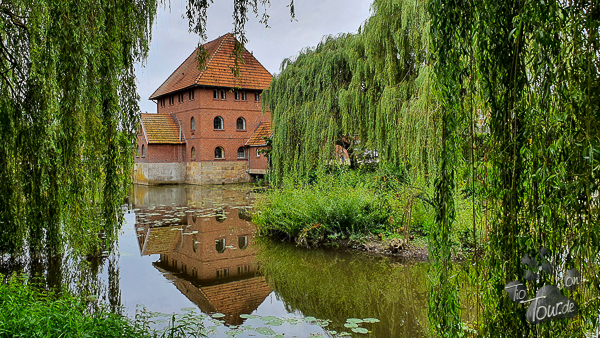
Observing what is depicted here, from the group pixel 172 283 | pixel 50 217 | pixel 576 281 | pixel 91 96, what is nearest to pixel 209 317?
pixel 172 283

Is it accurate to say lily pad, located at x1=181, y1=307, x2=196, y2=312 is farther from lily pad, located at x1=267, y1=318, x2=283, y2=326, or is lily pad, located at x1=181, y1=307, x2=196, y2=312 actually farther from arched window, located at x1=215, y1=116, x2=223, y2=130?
arched window, located at x1=215, y1=116, x2=223, y2=130

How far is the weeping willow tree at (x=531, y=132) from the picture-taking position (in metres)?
1.84

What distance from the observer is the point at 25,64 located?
18.4ft

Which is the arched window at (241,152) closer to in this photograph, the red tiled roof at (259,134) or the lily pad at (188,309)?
the red tiled roof at (259,134)

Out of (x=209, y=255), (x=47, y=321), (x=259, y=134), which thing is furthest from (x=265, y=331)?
(x=259, y=134)

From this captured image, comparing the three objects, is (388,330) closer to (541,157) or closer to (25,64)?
(541,157)

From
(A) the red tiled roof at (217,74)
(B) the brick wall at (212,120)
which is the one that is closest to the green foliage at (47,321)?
(A) the red tiled roof at (217,74)

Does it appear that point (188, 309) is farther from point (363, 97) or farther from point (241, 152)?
point (241, 152)

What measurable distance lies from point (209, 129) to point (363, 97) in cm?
1811

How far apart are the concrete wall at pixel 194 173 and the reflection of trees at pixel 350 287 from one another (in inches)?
771

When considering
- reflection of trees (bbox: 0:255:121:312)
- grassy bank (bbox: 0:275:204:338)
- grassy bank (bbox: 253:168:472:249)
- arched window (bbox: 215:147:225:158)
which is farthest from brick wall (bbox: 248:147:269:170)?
grassy bank (bbox: 0:275:204:338)

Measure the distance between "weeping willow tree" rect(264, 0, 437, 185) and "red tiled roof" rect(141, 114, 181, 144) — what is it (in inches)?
623

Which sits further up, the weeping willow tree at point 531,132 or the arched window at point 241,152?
the arched window at point 241,152

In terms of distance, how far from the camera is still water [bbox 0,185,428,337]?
5.25 metres
